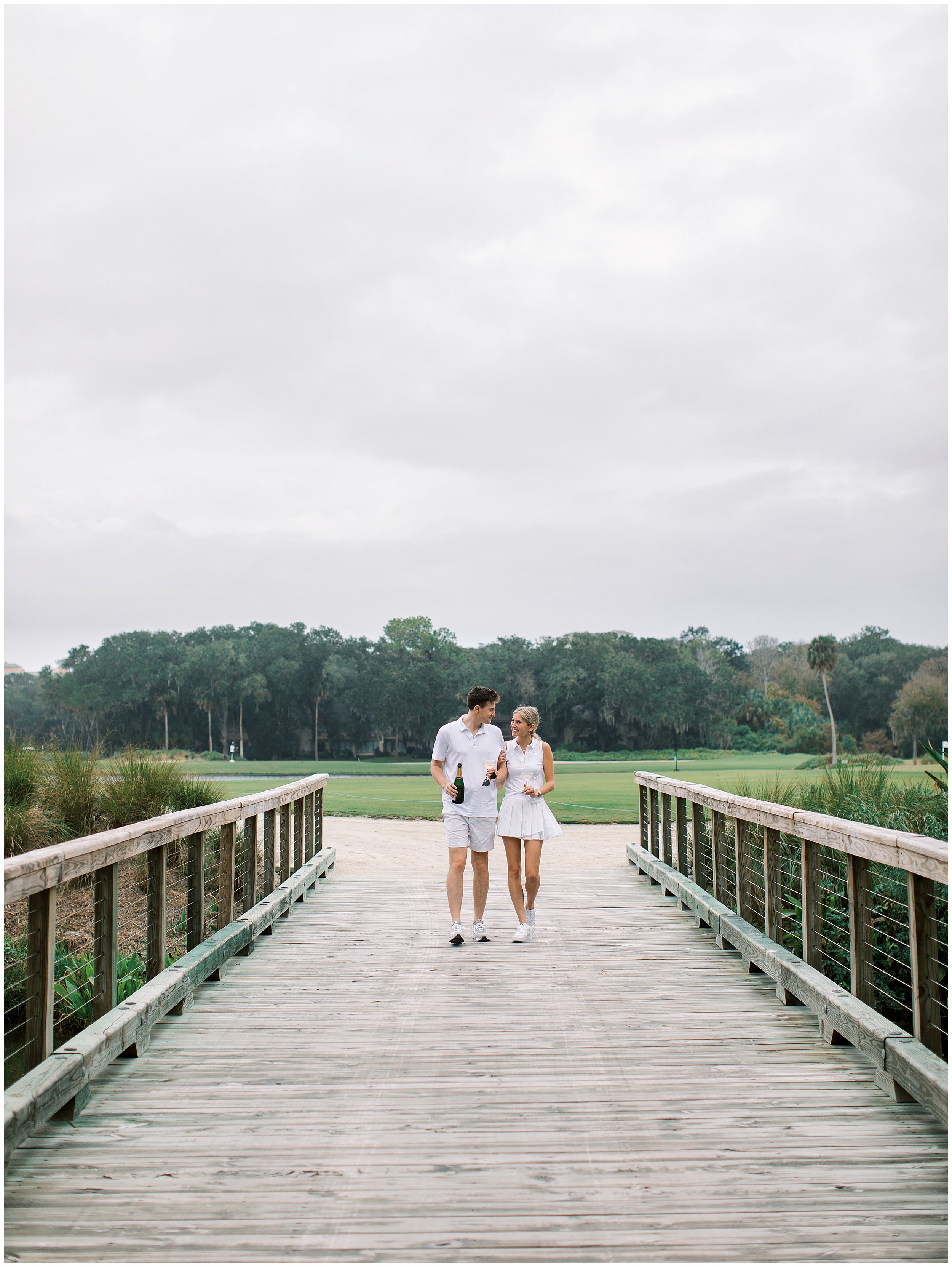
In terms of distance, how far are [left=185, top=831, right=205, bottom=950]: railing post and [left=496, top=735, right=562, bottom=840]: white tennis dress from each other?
1.93 metres

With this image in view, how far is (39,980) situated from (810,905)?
3.50 m

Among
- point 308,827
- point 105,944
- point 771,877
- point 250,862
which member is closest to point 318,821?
point 308,827

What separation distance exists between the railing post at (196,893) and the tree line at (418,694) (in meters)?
54.9

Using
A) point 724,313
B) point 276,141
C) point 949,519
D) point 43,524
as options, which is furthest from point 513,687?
point 949,519

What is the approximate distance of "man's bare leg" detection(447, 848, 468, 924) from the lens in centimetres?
591

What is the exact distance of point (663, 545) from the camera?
93.1m

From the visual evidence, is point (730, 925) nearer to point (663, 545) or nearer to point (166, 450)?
point (663, 545)

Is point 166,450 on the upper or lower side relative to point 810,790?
upper

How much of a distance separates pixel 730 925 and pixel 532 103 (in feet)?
53.4

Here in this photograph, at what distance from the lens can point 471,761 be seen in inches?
233

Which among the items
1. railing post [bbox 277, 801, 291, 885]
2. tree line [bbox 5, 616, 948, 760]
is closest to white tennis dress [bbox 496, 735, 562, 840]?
railing post [bbox 277, 801, 291, 885]

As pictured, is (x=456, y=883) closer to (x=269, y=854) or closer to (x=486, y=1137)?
(x=269, y=854)

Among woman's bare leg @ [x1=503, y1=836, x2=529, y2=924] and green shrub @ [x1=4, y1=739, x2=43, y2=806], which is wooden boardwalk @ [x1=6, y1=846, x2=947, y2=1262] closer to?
woman's bare leg @ [x1=503, y1=836, x2=529, y2=924]

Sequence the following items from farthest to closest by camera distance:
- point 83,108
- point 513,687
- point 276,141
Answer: point 513,687, point 276,141, point 83,108
